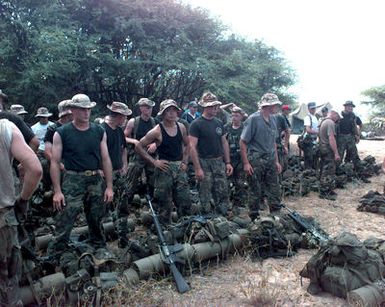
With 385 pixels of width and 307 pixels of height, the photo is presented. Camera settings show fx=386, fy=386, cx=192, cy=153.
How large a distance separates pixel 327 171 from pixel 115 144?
235 inches

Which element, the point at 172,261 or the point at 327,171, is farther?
the point at 327,171

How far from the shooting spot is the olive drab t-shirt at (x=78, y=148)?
4.71 m

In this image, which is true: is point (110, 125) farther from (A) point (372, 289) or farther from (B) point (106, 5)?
(B) point (106, 5)

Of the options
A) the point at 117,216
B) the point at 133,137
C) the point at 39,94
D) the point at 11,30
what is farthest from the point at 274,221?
the point at 11,30

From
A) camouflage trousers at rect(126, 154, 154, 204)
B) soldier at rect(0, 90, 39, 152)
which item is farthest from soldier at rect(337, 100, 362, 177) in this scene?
soldier at rect(0, 90, 39, 152)

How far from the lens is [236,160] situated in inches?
329

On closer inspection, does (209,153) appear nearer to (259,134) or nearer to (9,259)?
(259,134)

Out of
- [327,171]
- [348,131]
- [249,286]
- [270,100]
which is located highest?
[270,100]

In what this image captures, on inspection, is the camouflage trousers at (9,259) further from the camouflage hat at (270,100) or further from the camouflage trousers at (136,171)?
the camouflage hat at (270,100)

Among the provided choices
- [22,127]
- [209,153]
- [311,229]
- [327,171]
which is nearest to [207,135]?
[209,153]

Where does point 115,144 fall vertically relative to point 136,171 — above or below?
above

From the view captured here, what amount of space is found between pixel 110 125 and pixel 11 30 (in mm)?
8847

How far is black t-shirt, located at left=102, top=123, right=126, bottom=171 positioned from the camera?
5.96 m

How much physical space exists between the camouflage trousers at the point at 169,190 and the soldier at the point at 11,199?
7.75ft
